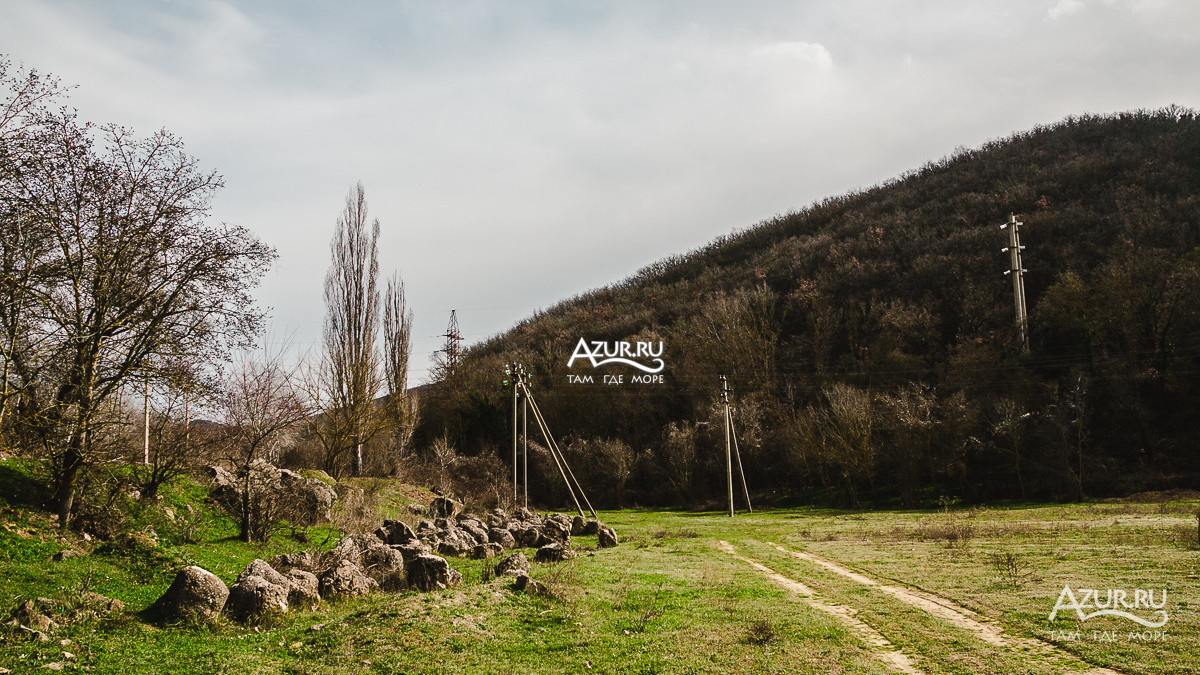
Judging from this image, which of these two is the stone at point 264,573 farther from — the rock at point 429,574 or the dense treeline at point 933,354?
the dense treeline at point 933,354

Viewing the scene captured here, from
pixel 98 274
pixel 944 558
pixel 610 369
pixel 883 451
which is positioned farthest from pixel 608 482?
pixel 98 274

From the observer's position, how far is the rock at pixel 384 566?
508 inches

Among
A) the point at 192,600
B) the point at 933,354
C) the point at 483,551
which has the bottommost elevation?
the point at 483,551

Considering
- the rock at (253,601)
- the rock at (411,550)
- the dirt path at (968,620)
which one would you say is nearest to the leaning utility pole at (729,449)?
the dirt path at (968,620)

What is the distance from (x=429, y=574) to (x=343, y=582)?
163cm

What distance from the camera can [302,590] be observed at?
10938mm

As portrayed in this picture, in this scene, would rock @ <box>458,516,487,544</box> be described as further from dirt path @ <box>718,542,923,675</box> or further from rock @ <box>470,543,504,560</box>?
dirt path @ <box>718,542,923,675</box>

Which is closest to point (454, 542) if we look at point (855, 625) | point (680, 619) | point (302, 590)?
point (302, 590)

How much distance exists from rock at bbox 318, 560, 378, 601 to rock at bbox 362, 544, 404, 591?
0.39 m

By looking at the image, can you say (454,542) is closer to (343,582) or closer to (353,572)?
(353,572)

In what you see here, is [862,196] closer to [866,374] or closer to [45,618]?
[866,374]

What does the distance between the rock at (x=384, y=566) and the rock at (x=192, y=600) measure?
3484mm

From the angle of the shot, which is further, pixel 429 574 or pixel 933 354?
pixel 933 354

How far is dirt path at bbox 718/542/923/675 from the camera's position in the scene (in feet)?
27.6
